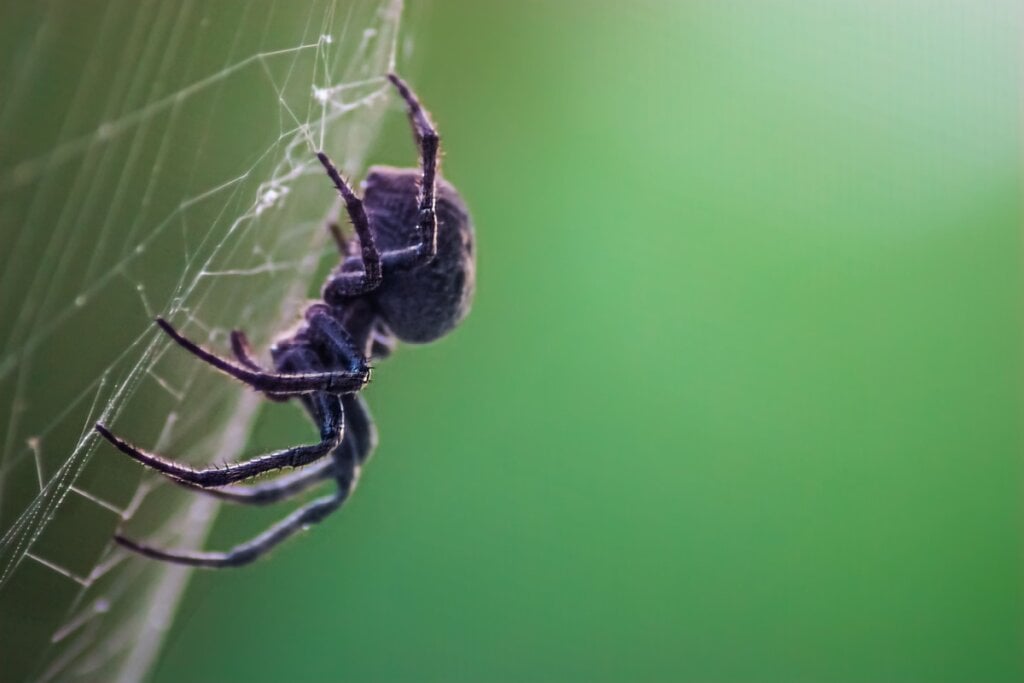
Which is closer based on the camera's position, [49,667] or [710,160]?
[49,667]

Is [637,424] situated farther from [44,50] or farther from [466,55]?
[44,50]

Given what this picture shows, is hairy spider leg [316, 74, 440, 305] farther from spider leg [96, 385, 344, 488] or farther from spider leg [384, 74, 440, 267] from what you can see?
spider leg [96, 385, 344, 488]

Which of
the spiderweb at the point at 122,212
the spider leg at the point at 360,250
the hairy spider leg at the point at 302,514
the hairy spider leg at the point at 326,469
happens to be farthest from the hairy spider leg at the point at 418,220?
the hairy spider leg at the point at 302,514

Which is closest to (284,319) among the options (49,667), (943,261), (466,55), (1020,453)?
(49,667)

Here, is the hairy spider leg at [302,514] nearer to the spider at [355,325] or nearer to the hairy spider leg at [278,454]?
the spider at [355,325]

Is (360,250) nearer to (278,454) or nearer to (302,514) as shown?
(278,454)

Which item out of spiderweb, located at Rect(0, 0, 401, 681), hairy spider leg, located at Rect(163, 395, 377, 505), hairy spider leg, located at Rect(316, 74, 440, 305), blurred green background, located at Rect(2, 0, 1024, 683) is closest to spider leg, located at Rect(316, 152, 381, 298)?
hairy spider leg, located at Rect(316, 74, 440, 305)
